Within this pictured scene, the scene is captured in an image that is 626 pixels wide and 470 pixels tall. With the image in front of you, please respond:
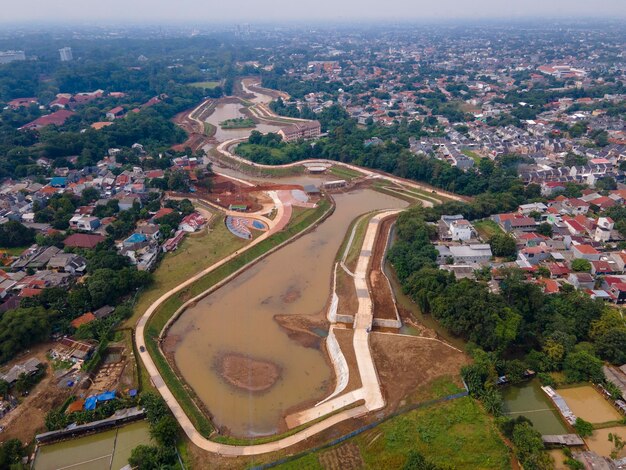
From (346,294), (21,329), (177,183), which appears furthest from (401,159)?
(21,329)

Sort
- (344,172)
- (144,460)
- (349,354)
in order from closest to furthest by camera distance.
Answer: (144,460)
(349,354)
(344,172)

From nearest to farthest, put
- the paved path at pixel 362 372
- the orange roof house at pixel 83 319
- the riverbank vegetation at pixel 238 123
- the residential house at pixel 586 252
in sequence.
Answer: the paved path at pixel 362 372
the orange roof house at pixel 83 319
the residential house at pixel 586 252
the riverbank vegetation at pixel 238 123

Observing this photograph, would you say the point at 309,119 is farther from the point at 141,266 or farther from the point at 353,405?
the point at 353,405

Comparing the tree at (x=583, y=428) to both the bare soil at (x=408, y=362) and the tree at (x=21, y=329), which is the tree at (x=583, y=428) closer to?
the bare soil at (x=408, y=362)

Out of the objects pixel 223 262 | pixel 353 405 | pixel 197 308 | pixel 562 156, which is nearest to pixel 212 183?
pixel 223 262

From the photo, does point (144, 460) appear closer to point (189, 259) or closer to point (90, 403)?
point (90, 403)

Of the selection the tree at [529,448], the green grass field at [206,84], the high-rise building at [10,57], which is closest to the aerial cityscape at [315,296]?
the tree at [529,448]

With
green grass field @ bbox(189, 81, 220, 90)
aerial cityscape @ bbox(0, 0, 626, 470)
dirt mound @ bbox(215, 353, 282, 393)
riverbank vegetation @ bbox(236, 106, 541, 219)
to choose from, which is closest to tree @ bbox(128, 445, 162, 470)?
aerial cityscape @ bbox(0, 0, 626, 470)
